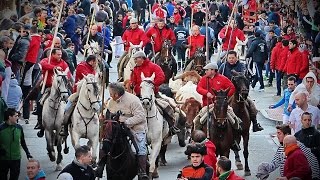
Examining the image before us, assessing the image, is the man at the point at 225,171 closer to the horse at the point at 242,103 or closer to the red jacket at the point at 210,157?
the red jacket at the point at 210,157

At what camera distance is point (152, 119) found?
22297mm

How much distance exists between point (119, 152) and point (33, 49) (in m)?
10.4

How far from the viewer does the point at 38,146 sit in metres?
26.7

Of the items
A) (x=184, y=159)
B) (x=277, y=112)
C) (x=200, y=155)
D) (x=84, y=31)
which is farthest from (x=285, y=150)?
(x=84, y=31)

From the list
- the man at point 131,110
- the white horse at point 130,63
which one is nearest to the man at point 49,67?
the white horse at point 130,63

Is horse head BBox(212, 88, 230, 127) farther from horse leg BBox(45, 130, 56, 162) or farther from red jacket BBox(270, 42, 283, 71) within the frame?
red jacket BBox(270, 42, 283, 71)

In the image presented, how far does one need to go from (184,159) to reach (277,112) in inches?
238

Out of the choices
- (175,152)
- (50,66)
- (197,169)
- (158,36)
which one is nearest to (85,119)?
(50,66)

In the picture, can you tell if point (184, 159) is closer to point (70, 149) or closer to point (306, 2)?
point (70, 149)

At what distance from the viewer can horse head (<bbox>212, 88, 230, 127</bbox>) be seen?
21.7 m

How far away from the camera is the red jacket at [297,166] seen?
56.1 feet

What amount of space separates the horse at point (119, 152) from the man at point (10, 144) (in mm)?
1833

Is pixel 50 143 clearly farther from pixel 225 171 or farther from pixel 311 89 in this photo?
pixel 225 171

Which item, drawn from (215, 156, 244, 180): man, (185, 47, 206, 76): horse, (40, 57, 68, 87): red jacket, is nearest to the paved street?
(40, 57, 68, 87): red jacket
